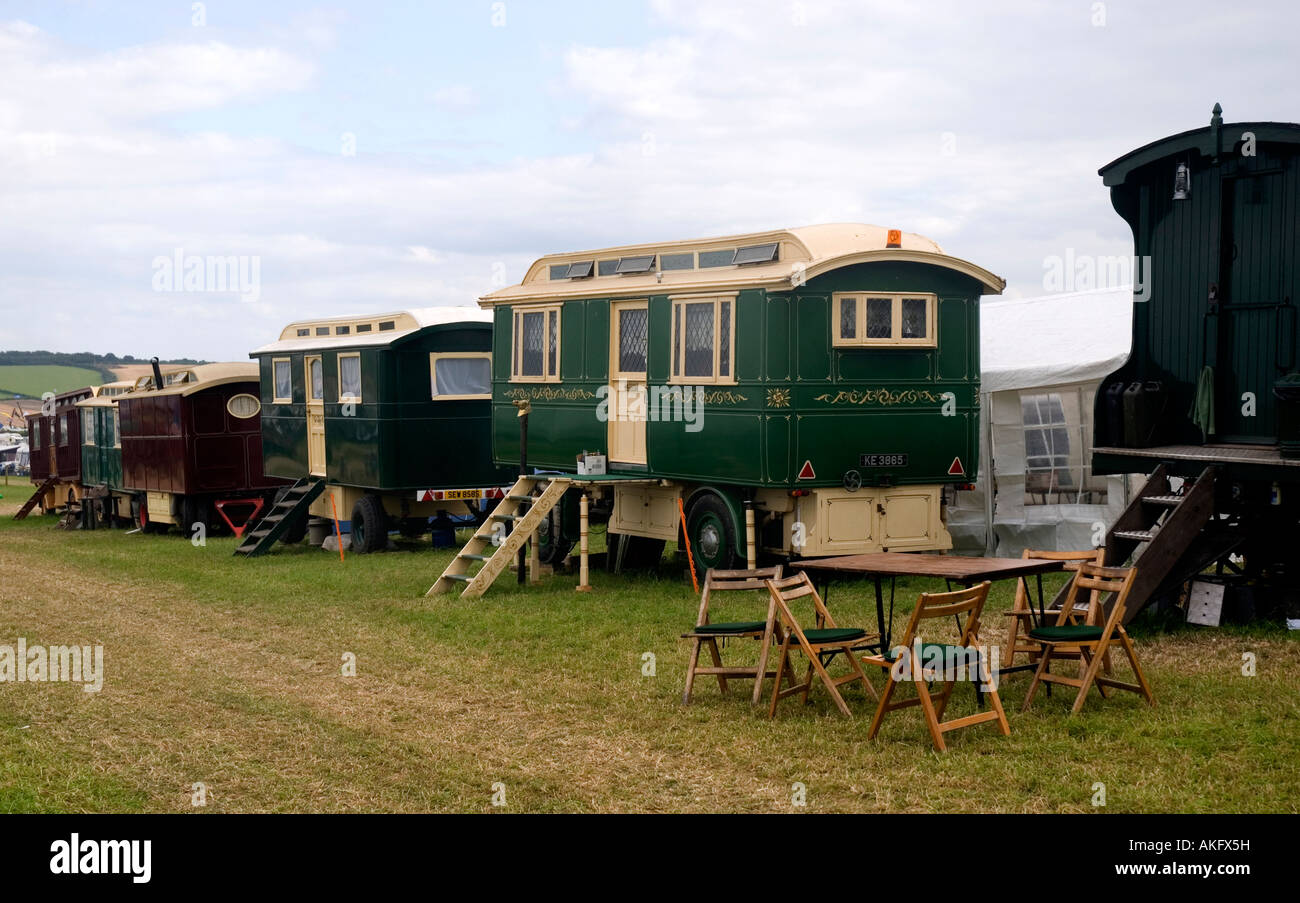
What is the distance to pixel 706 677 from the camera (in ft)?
33.5

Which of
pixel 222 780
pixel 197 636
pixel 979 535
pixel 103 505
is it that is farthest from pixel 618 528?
pixel 103 505

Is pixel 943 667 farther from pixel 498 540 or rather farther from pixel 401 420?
pixel 401 420

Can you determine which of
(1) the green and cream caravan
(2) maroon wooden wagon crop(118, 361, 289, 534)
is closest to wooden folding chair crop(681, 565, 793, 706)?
(2) maroon wooden wagon crop(118, 361, 289, 534)

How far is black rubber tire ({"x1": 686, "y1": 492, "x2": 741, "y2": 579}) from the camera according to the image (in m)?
14.5

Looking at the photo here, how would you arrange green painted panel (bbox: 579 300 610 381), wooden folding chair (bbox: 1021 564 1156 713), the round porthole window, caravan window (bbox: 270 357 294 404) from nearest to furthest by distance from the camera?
wooden folding chair (bbox: 1021 564 1156 713)
green painted panel (bbox: 579 300 610 381)
caravan window (bbox: 270 357 294 404)
the round porthole window

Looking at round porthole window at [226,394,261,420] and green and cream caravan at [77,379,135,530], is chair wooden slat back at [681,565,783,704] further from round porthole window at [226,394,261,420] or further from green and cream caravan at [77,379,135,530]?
green and cream caravan at [77,379,135,530]

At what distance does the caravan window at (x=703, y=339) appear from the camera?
14.3 metres

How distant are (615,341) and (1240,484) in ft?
22.8

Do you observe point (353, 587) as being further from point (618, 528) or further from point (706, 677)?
point (706, 677)

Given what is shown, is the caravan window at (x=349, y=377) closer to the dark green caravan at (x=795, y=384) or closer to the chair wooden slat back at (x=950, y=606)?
the dark green caravan at (x=795, y=384)

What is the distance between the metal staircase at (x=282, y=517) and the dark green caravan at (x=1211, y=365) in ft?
39.5

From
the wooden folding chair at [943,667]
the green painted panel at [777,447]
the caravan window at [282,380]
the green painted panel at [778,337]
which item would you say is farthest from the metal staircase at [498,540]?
the caravan window at [282,380]

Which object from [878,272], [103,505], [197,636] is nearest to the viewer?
[197,636]

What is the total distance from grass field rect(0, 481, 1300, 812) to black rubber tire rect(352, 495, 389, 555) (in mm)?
6144
